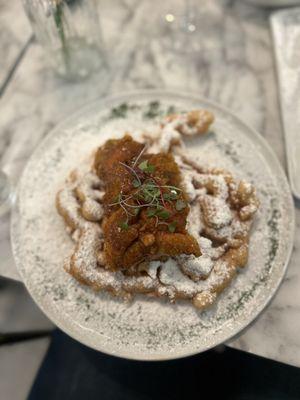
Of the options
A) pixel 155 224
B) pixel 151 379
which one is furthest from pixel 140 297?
pixel 151 379

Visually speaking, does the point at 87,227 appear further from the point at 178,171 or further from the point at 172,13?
the point at 172,13

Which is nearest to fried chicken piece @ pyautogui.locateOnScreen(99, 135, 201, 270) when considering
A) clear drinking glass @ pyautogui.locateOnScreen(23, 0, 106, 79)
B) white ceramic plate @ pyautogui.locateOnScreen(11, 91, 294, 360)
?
white ceramic plate @ pyautogui.locateOnScreen(11, 91, 294, 360)

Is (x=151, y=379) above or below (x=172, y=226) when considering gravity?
below

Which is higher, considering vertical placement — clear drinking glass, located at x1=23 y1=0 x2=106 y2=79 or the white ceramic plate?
clear drinking glass, located at x1=23 y1=0 x2=106 y2=79

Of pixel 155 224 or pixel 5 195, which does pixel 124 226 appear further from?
pixel 5 195

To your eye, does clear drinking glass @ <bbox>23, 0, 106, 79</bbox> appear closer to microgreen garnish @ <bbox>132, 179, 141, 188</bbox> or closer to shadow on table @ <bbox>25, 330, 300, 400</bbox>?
microgreen garnish @ <bbox>132, 179, 141, 188</bbox>

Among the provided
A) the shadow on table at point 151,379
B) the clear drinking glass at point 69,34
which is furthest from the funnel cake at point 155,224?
the clear drinking glass at point 69,34
